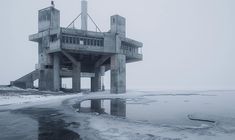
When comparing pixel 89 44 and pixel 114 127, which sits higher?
pixel 89 44

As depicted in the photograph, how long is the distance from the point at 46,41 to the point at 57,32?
17.3ft

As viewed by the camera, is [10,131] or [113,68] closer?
[10,131]

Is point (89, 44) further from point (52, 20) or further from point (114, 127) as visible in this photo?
point (114, 127)

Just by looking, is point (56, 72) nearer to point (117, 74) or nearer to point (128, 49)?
point (117, 74)

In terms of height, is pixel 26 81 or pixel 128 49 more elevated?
pixel 128 49

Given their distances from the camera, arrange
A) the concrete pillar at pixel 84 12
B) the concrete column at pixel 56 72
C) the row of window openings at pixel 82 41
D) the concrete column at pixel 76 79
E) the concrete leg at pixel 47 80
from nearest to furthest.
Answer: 1. the row of window openings at pixel 82 41
2. the concrete column at pixel 56 72
3. the concrete leg at pixel 47 80
4. the concrete column at pixel 76 79
5. the concrete pillar at pixel 84 12

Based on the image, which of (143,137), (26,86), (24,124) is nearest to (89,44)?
(26,86)

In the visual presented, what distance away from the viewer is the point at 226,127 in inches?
473

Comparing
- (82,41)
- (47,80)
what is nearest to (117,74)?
(82,41)

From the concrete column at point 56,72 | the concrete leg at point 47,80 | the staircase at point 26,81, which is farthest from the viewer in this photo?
the staircase at point 26,81

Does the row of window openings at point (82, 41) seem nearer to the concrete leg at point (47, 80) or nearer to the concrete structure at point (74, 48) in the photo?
the concrete structure at point (74, 48)

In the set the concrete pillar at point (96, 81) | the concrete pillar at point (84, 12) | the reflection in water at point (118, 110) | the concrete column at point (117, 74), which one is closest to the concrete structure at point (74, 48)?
the concrete column at point (117, 74)

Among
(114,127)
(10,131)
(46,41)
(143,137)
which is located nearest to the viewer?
(143,137)

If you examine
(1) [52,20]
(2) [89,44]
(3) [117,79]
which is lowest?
(3) [117,79]
